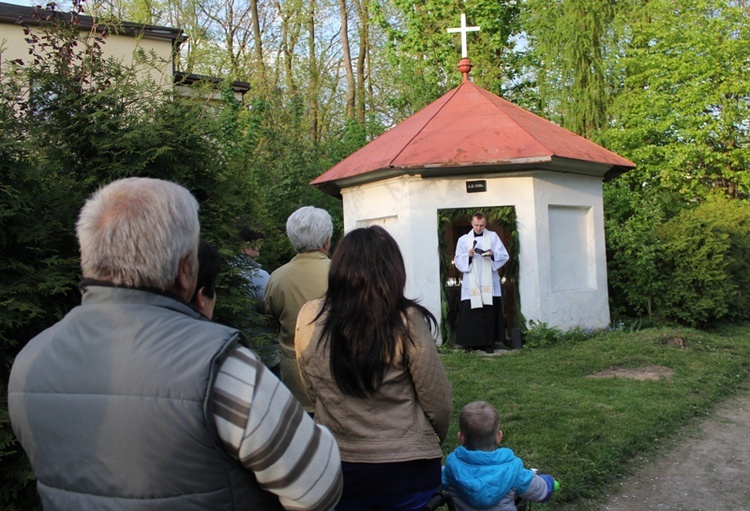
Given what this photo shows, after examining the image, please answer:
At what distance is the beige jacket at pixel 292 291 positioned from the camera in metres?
3.75

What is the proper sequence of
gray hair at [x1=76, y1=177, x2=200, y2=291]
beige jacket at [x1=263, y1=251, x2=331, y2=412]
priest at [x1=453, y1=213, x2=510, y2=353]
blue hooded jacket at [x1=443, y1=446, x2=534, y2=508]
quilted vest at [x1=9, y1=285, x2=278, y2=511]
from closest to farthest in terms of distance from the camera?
1. quilted vest at [x1=9, y1=285, x2=278, y2=511]
2. gray hair at [x1=76, y1=177, x2=200, y2=291]
3. blue hooded jacket at [x1=443, y1=446, x2=534, y2=508]
4. beige jacket at [x1=263, y1=251, x2=331, y2=412]
5. priest at [x1=453, y1=213, x2=510, y2=353]

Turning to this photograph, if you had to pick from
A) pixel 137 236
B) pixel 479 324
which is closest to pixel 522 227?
pixel 479 324

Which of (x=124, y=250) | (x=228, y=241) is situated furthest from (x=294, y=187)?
(x=124, y=250)

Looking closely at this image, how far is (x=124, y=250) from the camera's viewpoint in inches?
67.8

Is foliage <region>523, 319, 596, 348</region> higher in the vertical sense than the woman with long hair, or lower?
lower

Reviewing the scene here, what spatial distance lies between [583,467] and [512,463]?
2.19m

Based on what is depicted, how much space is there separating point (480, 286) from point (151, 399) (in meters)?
9.66

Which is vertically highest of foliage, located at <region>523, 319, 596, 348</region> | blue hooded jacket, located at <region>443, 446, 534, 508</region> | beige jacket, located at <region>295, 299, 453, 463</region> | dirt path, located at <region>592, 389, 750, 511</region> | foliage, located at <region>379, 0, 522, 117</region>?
foliage, located at <region>379, 0, 522, 117</region>

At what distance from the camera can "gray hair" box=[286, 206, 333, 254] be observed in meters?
3.77

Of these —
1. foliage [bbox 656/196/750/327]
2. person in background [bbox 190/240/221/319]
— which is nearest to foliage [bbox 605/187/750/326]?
foliage [bbox 656/196/750/327]

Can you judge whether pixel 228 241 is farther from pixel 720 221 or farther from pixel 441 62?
pixel 441 62

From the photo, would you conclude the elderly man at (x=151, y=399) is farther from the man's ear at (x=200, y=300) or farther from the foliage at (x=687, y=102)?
the foliage at (x=687, y=102)

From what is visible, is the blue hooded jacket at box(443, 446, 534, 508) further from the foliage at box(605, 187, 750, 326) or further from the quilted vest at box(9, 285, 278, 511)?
the foliage at box(605, 187, 750, 326)

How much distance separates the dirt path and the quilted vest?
379cm
